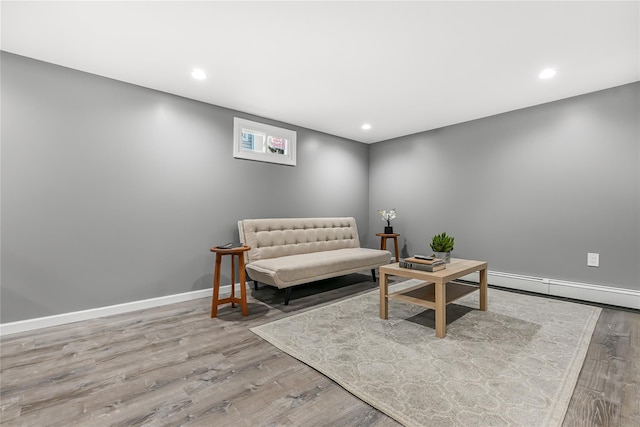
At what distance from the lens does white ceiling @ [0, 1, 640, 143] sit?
186 centimetres

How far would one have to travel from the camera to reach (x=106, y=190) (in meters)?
2.72

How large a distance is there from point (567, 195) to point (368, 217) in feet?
9.60

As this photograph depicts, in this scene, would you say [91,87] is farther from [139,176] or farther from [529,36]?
[529,36]

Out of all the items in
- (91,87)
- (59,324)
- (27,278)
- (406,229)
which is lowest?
(59,324)

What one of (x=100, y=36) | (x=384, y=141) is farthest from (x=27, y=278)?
(x=384, y=141)

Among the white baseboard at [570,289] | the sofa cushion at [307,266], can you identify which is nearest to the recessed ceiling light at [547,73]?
the white baseboard at [570,289]

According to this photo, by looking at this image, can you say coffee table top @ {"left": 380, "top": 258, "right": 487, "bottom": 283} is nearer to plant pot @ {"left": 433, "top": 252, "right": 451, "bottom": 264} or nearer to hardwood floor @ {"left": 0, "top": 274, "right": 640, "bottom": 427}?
plant pot @ {"left": 433, "top": 252, "right": 451, "bottom": 264}

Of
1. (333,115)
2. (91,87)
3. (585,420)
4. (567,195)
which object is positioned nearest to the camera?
(585,420)

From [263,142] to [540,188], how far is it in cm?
366

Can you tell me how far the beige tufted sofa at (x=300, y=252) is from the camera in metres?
3.02

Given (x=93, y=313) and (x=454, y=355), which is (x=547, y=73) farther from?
(x=93, y=313)

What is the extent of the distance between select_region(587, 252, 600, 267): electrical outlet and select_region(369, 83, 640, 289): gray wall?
3cm

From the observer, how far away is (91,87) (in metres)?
2.66

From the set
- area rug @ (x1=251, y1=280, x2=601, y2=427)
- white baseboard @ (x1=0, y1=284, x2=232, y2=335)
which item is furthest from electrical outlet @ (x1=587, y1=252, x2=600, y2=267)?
white baseboard @ (x1=0, y1=284, x2=232, y2=335)
